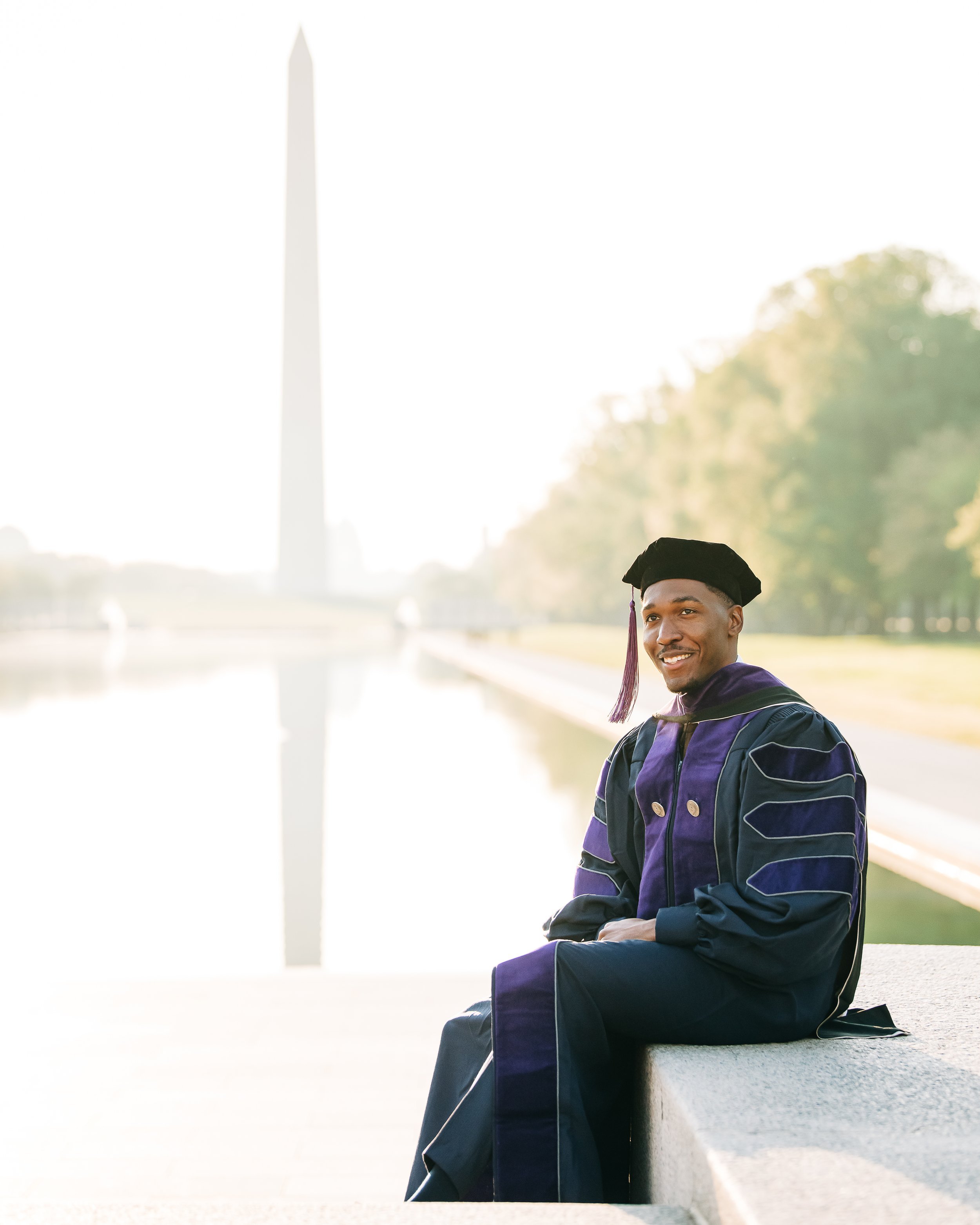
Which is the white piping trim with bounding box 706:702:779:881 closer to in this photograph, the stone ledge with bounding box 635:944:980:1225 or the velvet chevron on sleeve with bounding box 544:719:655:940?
the velvet chevron on sleeve with bounding box 544:719:655:940

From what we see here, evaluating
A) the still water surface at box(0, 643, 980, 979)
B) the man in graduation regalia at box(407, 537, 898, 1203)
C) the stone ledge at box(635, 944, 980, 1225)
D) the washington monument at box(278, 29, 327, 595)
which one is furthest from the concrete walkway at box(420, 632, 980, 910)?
the washington monument at box(278, 29, 327, 595)

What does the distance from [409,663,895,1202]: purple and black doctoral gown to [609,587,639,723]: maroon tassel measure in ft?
0.97

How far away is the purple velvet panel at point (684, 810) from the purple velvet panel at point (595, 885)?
78mm

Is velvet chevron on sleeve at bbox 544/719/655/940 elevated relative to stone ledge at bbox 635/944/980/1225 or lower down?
elevated

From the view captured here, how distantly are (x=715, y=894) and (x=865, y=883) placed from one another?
1.13ft

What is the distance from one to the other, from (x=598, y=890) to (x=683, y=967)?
1.06 ft

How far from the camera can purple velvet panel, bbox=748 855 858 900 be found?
83.1 inches

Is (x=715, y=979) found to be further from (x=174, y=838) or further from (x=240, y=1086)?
(x=174, y=838)

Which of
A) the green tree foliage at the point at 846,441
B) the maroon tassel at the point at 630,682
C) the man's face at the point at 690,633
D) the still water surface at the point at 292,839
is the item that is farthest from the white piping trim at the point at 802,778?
the green tree foliage at the point at 846,441

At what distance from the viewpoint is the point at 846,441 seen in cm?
2897

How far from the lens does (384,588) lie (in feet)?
390

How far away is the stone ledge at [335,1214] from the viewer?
174 centimetres

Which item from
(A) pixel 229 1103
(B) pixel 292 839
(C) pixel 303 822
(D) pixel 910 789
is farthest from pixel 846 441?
(A) pixel 229 1103

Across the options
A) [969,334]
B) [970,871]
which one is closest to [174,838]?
[970,871]
